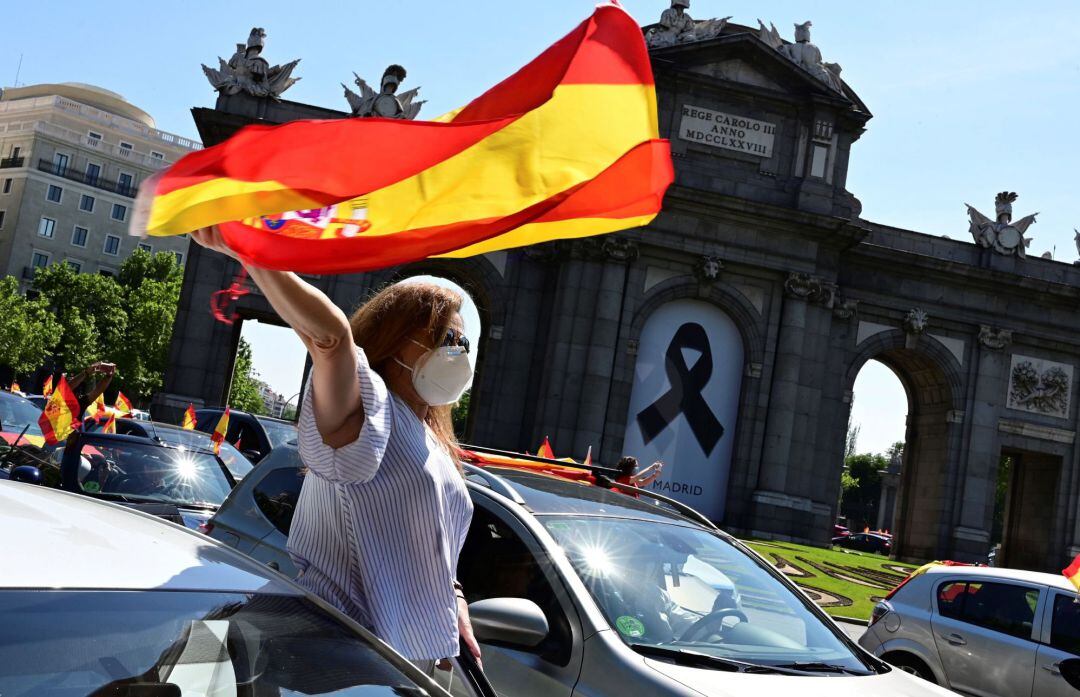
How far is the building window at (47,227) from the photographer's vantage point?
244 feet

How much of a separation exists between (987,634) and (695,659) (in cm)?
606

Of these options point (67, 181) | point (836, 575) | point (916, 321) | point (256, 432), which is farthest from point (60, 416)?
point (67, 181)

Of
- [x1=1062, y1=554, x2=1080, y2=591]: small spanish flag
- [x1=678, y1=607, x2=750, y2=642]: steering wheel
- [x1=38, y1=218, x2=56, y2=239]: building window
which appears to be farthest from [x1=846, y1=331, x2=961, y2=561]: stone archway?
[x1=38, y1=218, x2=56, y2=239]: building window

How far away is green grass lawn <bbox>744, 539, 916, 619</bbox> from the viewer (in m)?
17.0

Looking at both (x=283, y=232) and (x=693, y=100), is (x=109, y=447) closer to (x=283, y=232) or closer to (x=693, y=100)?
(x=283, y=232)

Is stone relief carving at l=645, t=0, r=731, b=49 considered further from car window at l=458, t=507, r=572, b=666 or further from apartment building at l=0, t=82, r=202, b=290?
apartment building at l=0, t=82, r=202, b=290

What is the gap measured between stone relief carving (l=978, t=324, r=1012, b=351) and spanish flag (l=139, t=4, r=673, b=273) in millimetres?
30209

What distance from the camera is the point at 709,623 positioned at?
419 centimetres

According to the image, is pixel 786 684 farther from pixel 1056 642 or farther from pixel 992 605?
pixel 992 605

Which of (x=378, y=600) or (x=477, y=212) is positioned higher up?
(x=477, y=212)

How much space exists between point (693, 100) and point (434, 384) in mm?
27712

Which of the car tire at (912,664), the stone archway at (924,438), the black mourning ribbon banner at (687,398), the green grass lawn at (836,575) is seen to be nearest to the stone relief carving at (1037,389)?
the stone archway at (924,438)

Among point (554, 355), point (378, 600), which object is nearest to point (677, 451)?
point (554, 355)

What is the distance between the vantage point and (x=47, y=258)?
74.3 meters
